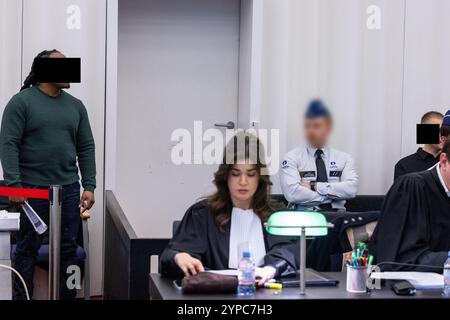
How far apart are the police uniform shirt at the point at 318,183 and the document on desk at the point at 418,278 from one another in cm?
178

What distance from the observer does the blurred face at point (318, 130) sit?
3.38 metres

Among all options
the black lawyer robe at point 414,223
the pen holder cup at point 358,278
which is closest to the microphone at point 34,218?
the black lawyer robe at point 414,223

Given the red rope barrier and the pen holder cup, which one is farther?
the red rope barrier

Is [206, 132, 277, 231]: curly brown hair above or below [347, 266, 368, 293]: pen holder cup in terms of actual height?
above

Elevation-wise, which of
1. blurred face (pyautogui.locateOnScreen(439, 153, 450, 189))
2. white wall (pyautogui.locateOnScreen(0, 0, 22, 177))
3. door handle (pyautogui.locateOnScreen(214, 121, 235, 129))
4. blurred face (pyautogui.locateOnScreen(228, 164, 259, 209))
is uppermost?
white wall (pyautogui.locateOnScreen(0, 0, 22, 177))

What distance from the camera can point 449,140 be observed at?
3133 mm

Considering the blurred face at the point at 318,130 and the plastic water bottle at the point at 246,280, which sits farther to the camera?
the blurred face at the point at 318,130

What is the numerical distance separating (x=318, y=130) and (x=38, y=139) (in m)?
1.88

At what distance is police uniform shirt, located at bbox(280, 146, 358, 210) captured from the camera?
15.9ft

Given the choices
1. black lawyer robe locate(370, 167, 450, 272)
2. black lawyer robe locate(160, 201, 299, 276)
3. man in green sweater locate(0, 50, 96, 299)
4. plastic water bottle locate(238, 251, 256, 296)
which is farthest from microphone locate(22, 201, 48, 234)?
black lawyer robe locate(370, 167, 450, 272)

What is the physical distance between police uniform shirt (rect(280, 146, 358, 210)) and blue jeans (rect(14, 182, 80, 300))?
1222mm

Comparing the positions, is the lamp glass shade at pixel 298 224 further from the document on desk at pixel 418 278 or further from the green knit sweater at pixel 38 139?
the green knit sweater at pixel 38 139

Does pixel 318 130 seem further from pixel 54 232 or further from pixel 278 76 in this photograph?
pixel 278 76

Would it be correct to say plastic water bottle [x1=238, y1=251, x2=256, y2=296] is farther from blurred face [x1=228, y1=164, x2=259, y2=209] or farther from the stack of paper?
the stack of paper
